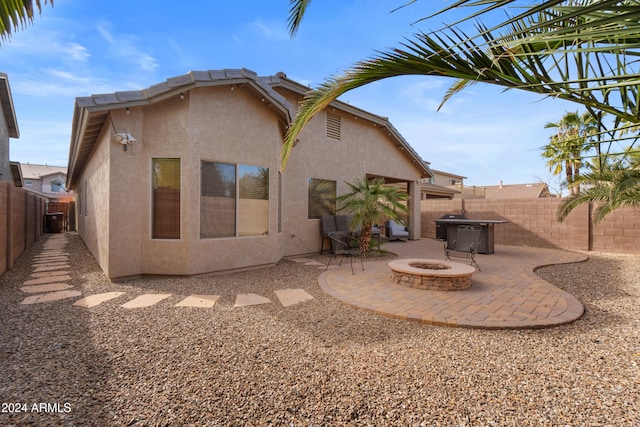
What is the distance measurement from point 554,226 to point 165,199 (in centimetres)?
1463

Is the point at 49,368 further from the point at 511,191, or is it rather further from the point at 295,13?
the point at 511,191

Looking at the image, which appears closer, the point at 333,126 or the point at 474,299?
the point at 474,299

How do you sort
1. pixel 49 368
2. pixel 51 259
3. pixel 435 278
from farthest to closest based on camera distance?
pixel 51 259
pixel 435 278
pixel 49 368

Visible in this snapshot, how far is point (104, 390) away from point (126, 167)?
5.13m

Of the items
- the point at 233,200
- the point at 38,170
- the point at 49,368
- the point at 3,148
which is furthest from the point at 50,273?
the point at 38,170

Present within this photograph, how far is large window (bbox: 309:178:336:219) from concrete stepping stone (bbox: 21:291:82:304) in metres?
6.73

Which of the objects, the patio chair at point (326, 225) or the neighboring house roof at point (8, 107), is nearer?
the patio chair at point (326, 225)

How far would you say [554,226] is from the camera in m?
12.1

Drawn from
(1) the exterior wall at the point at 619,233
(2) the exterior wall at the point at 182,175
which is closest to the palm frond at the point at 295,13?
(2) the exterior wall at the point at 182,175

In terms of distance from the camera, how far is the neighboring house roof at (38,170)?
35.8 metres

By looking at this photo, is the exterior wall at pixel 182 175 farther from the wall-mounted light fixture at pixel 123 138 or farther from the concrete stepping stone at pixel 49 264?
the concrete stepping stone at pixel 49 264

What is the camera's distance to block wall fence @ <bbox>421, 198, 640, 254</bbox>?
10743 mm

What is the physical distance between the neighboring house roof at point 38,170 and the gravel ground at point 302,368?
4327cm

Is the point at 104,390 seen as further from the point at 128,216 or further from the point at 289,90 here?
the point at 289,90
